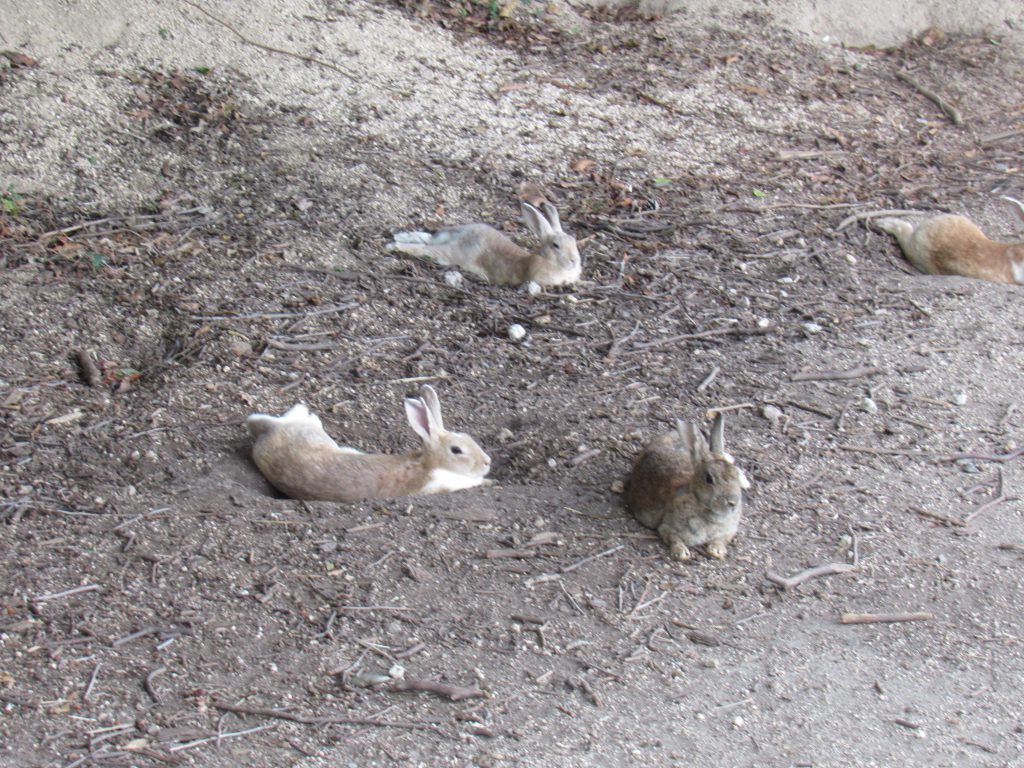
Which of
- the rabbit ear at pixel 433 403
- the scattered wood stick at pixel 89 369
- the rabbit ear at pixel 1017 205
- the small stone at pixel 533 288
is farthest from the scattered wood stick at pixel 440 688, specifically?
the rabbit ear at pixel 1017 205

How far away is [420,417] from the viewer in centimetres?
615

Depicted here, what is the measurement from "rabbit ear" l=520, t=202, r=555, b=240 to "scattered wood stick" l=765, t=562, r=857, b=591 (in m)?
3.34

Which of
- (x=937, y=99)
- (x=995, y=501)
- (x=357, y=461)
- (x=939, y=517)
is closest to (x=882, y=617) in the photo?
(x=939, y=517)

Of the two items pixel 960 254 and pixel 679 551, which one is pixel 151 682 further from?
pixel 960 254

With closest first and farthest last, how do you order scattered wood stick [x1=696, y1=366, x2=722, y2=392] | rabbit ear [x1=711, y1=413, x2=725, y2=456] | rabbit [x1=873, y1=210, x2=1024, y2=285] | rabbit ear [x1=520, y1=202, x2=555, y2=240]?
rabbit ear [x1=711, y1=413, x2=725, y2=456] → scattered wood stick [x1=696, y1=366, x2=722, y2=392] → rabbit ear [x1=520, y1=202, x2=555, y2=240] → rabbit [x1=873, y1=210, x2=1024, y2=285]

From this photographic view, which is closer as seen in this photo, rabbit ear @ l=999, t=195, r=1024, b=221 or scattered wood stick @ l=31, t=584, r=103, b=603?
scattered wood stick @ l=31, t=584, r=103, b=603

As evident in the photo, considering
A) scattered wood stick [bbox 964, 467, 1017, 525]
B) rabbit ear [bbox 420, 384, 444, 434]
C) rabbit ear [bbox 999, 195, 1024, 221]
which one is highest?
rabbit ear [bbox 999, 195, 1024, 221]

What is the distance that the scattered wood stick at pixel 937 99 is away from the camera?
1092 cm

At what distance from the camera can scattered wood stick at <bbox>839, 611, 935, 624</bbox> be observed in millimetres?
5039

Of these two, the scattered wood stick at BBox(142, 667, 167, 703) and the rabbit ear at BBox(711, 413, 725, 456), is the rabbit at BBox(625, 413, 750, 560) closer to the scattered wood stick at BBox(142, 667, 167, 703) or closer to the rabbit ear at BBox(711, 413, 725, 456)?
the rabbit ear at BBox(711, 413, 725, 456)

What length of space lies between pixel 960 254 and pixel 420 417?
4820mm

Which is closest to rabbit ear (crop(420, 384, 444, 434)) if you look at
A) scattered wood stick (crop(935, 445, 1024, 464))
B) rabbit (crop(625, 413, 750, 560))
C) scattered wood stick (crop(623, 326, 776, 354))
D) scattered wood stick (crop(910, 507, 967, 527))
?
rabbit (crop(625, 413, 750, 560))

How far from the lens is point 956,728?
14.8 feet

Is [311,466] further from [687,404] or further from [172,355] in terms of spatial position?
[687,404]
